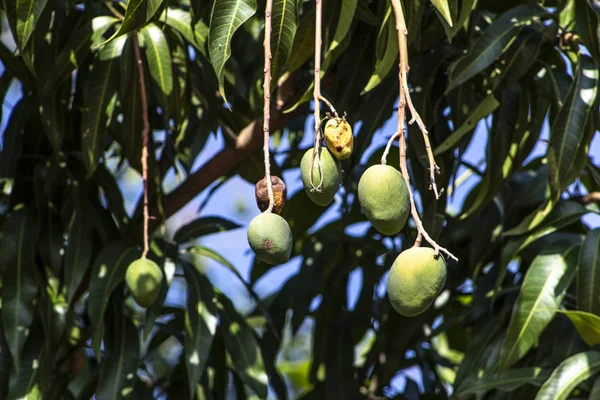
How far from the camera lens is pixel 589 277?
1.31 meters

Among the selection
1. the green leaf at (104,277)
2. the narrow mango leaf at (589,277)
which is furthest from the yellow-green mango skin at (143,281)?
the narrow mango leaf at (589,277)

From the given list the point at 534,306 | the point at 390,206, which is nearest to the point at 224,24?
the point at 390,206

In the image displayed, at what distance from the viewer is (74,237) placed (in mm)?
1462

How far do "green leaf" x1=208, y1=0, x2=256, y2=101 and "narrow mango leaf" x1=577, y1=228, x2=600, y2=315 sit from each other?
64cm

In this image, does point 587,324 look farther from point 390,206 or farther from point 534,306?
point 390,206

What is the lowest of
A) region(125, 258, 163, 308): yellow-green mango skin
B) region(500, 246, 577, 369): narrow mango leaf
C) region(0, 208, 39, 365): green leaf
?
region(500, 246, 577, 369): narrow mango leaf

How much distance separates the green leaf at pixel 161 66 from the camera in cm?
138

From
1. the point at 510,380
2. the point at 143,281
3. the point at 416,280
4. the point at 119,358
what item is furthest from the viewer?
the point at 119,358

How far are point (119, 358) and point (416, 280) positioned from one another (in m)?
0.84

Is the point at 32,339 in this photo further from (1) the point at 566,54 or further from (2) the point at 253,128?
(1) the point at 566,54

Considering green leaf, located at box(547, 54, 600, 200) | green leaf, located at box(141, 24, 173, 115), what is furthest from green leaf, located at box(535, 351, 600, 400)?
green leaf, located at box(141, 24, 173, 115)

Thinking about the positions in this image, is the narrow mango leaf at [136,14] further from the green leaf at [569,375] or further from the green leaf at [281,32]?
the green leaf at [569,375]

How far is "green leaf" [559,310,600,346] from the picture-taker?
48.0 inches

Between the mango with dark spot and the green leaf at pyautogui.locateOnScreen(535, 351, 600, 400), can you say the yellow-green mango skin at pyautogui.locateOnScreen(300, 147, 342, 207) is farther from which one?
the green leaf at pyautogui.locateOnScreen(535, 351, 600, 400)
